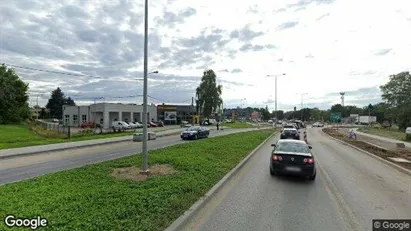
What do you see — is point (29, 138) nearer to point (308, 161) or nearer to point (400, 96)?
point (308, 161)

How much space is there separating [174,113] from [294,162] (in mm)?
78053

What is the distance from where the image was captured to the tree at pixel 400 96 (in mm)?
64875

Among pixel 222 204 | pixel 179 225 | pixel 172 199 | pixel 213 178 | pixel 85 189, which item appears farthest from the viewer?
pixel 213 178

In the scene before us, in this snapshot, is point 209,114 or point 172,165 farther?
point 209,114

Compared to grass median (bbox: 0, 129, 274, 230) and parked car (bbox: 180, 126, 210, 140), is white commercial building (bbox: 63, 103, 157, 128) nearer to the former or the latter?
parked car (bbox: 180, 126, 210, 140)

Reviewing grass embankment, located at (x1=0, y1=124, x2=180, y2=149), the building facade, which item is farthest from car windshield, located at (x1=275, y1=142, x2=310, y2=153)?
the building facade

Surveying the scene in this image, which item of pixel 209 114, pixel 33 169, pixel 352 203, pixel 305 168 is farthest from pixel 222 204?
pixel 209 114

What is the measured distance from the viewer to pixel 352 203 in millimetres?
7570

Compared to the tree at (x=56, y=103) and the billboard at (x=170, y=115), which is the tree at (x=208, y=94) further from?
the tree at (x=56, y=103)

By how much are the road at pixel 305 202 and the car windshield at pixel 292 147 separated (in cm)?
102

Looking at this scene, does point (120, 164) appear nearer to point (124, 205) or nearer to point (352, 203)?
point (124, 205)

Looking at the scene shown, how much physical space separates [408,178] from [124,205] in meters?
10.5

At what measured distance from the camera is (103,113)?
69.6m

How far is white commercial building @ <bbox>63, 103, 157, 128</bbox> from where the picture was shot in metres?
70.2
